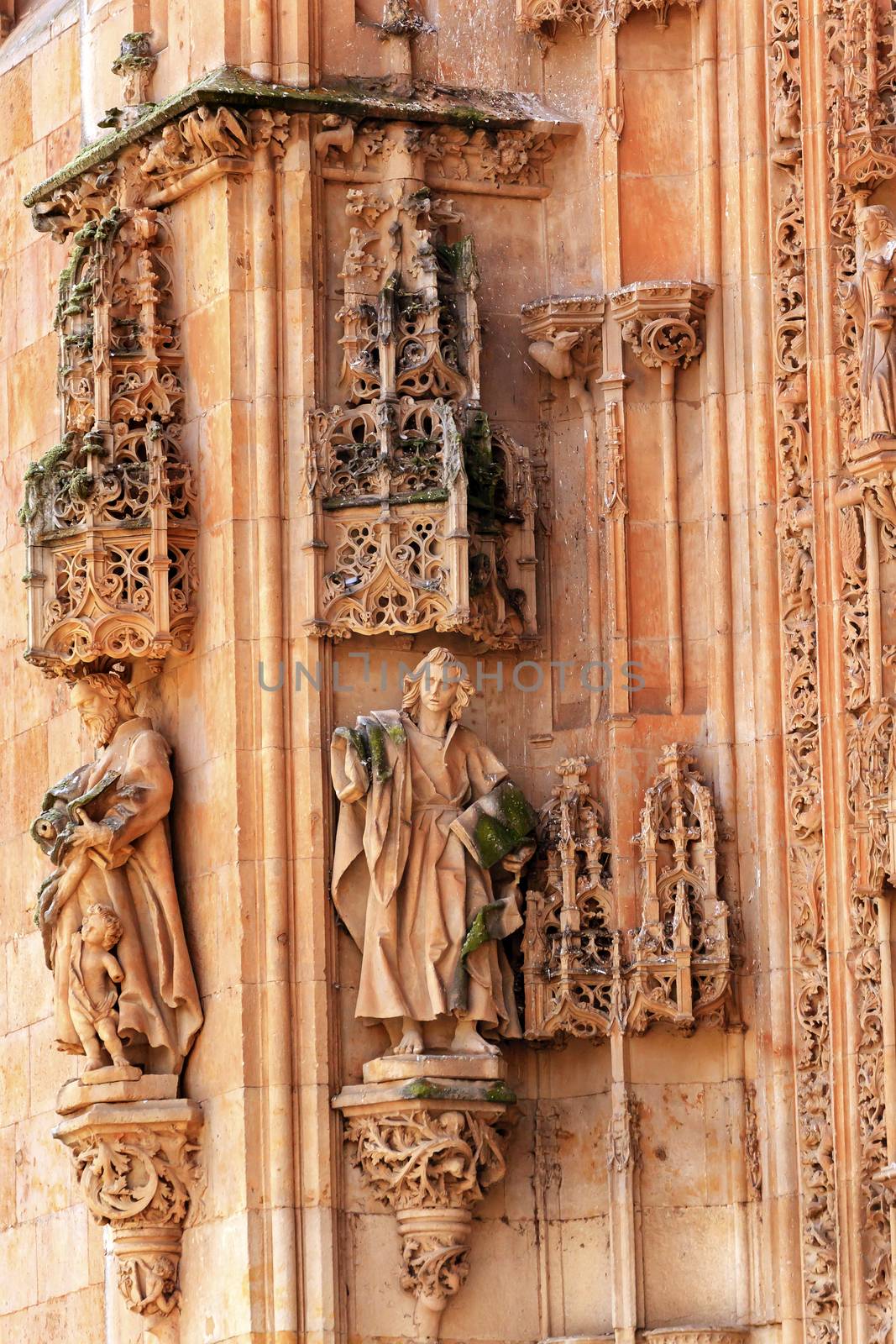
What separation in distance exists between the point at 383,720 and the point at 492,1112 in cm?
173

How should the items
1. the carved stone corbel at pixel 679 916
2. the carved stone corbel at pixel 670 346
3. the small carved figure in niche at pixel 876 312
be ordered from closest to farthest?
the small carved figure in niche at pixel 876 312 → the carved stone corbel at pixel 679 916 → the carved stone corbel at pixel 670 346

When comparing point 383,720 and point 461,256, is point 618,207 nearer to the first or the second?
point 461,256

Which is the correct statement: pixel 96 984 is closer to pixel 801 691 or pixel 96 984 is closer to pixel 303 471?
pixel 303 471

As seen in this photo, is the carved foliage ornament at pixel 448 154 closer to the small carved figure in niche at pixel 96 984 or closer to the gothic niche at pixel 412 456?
the gothic niche at pixel 412 456

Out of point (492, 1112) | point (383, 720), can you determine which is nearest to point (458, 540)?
point (383, 720)

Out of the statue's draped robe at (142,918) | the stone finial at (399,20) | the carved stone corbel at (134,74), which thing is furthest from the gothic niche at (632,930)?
the carved stone corbel at (134,74)

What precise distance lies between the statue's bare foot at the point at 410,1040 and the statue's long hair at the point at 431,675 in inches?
52.1

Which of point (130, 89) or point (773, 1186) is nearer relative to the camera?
point (773, 1186)

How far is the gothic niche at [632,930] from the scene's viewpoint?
20.1m

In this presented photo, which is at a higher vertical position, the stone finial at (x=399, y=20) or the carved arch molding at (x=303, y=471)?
the stone finial at (x=399, y=20)

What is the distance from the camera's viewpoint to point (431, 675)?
20406mm

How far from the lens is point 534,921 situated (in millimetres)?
20422

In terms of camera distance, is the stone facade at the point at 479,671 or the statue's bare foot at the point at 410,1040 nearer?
the stone facade at the point at 479,671

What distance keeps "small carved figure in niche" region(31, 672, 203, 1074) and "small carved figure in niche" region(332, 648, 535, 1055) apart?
31.8 inches
